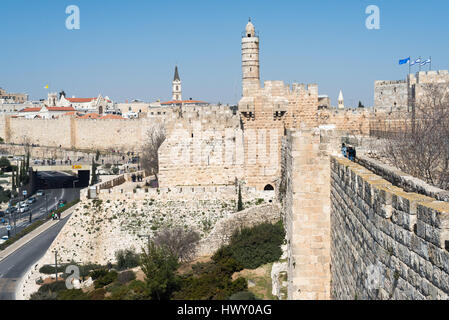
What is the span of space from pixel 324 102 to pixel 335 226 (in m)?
16.0

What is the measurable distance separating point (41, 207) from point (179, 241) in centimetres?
2309

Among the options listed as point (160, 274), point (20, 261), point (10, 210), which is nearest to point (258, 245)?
point (160, 274)

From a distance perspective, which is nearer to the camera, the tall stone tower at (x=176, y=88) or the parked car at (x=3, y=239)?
the parked car at (x=3, y=239)

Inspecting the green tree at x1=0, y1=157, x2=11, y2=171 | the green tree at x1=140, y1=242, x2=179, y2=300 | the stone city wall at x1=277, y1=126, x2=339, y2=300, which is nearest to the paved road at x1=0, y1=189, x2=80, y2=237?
the green tree at x1=0, y1=157, x2=11, y2=171

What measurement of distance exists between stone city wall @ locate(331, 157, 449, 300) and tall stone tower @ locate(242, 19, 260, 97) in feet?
39.1

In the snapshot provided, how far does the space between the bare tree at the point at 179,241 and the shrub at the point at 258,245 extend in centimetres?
139

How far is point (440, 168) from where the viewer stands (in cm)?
931

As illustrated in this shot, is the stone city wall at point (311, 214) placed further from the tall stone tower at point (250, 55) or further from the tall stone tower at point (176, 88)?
the tall stone tower at point (176, 88)

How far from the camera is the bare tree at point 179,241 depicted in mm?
14781

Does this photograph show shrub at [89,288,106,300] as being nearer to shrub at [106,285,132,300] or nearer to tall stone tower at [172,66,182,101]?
shrub at [106,285,132,300]

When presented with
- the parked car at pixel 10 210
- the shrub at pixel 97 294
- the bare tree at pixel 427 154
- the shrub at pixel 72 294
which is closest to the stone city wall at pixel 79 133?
the parked car at pixel 10 210

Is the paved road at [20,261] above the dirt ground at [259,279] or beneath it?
beneath

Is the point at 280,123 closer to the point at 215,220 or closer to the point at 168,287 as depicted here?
the point at 215,220

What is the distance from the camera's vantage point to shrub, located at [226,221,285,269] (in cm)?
1205
